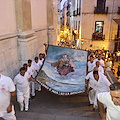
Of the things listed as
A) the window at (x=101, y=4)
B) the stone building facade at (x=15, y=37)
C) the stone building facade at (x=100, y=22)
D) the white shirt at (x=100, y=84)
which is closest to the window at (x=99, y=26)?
the stone building facade at (x=100, y=22)

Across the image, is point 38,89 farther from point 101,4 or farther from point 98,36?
point 101,4

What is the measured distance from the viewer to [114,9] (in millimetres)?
20641

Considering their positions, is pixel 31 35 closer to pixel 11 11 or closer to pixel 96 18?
pixel 11 11

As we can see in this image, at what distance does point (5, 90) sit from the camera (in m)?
3.52

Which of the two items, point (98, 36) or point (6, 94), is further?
point (98, 36)

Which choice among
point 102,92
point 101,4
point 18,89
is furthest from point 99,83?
point 101,4

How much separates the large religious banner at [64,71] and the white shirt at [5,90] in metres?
2.09

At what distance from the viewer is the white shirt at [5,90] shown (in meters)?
3.45

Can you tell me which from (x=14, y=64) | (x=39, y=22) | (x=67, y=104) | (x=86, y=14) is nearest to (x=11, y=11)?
(x=14, y=64)

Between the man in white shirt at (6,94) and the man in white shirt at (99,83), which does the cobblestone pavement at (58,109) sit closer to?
the man in white shirt at (99,83)

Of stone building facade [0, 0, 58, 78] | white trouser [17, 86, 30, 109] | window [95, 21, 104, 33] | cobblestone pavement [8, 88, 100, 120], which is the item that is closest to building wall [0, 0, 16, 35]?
stone building facade [0, 0, 58, 78]

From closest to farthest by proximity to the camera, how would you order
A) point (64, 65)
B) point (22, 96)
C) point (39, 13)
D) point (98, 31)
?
point (22, 96), point (64, 65), point (39, 13), point (98, 31)

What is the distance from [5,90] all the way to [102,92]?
6.84 feet

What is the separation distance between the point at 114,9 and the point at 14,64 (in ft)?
59.7
